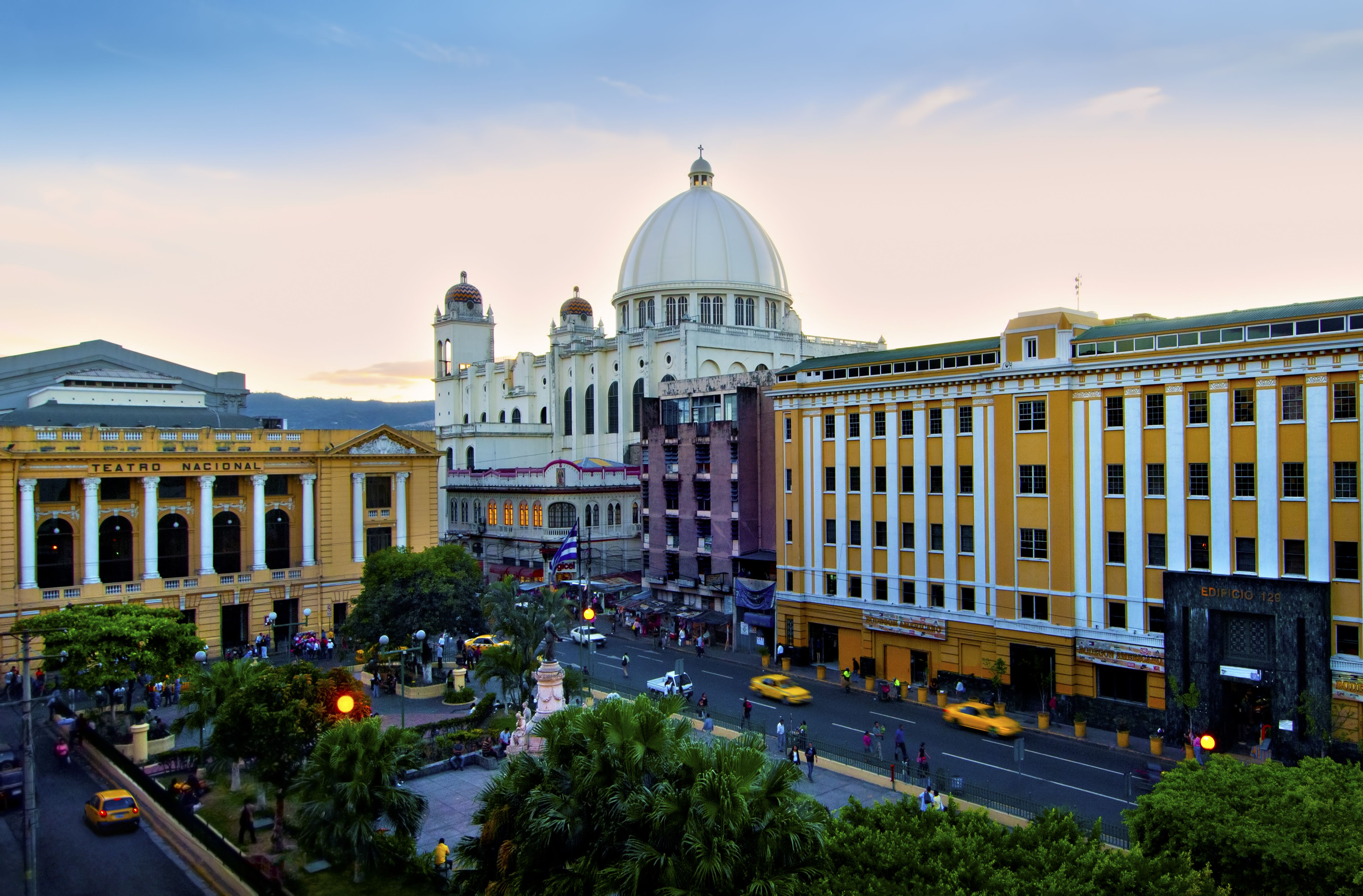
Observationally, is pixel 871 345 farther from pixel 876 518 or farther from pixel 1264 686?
pixel 1264 686

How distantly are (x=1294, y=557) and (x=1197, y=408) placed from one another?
6.09 metres

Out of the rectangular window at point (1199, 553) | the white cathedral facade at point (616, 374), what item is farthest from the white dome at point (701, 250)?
the rectangular window at point (1199, 553)

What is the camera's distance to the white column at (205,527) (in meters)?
51.9

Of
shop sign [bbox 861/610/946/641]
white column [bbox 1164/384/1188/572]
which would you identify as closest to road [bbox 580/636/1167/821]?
shop sign [bbox 861/610/946/641]

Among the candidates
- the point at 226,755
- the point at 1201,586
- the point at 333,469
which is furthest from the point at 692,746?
the point at 333,469

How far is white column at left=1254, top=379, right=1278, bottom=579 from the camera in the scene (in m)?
33.9

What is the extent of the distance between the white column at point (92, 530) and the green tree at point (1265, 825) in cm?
4817

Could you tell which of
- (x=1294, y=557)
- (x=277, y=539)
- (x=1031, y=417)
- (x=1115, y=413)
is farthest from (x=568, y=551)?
(x=1294, y=557)

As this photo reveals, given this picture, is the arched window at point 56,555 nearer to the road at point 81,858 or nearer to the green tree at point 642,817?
the road at point 81,858

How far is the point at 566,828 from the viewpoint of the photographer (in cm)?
1535

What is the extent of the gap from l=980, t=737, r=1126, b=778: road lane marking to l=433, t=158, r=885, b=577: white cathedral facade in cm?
4159

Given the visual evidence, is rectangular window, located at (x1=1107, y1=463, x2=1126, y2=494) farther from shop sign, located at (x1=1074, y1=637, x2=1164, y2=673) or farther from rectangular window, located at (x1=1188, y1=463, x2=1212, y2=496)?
shop sign, located at (x1=1074, y1=637, x2=1164, y2=673)

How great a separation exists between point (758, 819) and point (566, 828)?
9.97ft

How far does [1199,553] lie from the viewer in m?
35.7
